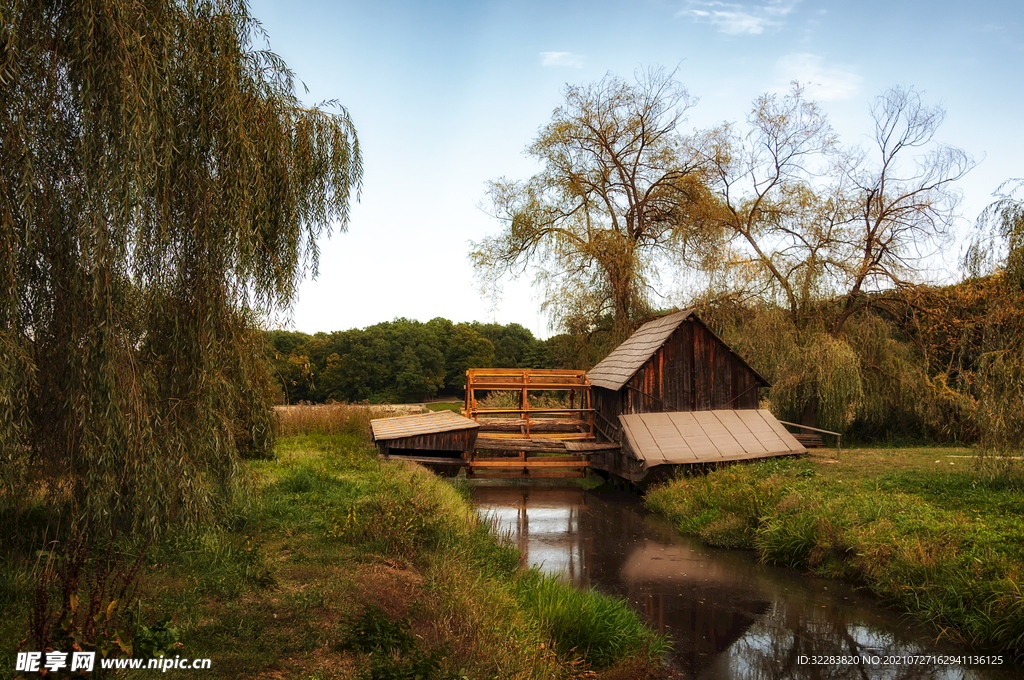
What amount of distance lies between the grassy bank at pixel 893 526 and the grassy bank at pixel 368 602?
371 centimetres

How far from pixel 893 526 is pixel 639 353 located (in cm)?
955

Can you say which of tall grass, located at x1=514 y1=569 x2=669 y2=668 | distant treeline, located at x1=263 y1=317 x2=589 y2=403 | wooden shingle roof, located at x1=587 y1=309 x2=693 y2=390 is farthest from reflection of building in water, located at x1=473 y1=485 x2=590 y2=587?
distant treeline, located at x1=263 y1=317 x2=589 y2=403

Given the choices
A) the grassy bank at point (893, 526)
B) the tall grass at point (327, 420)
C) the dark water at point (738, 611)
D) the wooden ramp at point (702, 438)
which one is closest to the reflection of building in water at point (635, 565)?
the dark water at point (738, 611)

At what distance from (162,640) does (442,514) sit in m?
5.52

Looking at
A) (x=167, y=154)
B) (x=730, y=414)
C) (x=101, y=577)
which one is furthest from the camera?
(x=730, y=414)

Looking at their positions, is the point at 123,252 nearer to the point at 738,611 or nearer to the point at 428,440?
the point at 738,611

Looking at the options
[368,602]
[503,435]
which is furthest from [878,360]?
[368,602]

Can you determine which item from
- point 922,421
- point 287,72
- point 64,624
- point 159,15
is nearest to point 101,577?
point 64,624

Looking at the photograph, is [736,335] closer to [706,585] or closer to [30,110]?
[706,585]

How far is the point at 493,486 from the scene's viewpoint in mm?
18797

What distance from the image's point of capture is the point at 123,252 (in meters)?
5.41

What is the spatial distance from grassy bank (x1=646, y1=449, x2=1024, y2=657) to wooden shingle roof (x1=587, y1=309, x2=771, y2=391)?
133 inches

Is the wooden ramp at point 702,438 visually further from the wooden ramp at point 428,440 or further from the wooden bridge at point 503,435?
the wooden ramp at point 428,440

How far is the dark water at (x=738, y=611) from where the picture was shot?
7059 millimetres
